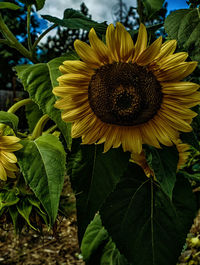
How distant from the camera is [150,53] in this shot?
0.39 m

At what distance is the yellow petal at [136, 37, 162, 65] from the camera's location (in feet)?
1.26

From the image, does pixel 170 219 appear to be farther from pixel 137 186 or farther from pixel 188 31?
pixel 188 31

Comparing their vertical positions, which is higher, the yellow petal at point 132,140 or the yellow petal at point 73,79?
the yellow petal at point 73,79

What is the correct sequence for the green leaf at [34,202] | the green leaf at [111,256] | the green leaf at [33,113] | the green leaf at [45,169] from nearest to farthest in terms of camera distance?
the green leaf at [45,169] → the green leaf at [34,202] → the green leaf at [33,113] → the green leaf at [111,256]

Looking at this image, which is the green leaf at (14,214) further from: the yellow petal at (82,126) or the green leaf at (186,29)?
the green leaf at (186,29)

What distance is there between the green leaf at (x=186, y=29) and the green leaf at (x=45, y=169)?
216 millimetres

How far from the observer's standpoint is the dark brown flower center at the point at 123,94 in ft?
1.45

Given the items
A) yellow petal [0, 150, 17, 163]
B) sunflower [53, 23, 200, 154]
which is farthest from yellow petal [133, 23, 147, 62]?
yellow petal [0, 150, 17, 163]

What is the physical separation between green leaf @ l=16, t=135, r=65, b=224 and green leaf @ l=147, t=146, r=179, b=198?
13 centimetres

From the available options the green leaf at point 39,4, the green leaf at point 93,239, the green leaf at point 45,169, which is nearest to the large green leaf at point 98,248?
the green leaf at point 93,239

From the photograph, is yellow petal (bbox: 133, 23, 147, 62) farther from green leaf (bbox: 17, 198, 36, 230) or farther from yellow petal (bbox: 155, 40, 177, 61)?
green leaf (bbox: 17, 198, 36, 230)

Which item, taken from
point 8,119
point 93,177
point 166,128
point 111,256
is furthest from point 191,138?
point 111,256

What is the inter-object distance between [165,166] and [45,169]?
164mm

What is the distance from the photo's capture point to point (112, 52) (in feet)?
1.35
